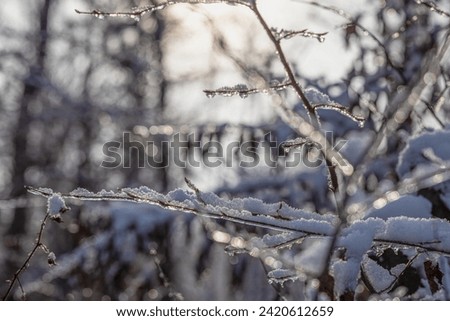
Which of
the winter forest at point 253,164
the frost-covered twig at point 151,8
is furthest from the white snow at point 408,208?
the frost-covered twig at point 151,8

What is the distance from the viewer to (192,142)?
11.2ft

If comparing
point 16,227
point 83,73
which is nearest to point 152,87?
point 83,73

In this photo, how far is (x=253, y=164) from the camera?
3947mm

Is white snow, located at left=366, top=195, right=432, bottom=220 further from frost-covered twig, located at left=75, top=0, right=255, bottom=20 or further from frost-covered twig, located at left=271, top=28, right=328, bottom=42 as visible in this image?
frost-covered twig, located at left=75, top=0, right=255, bottom=20

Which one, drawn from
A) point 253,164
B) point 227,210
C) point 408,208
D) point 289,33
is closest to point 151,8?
point 289,33

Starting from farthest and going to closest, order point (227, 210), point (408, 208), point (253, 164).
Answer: point (253, 164)
point (408, 208)
point (227, 210)

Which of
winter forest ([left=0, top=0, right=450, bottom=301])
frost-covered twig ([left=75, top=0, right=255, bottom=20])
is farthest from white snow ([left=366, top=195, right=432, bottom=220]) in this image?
frost-covered twig ([left=75, top=0, right=255, bottom=20])

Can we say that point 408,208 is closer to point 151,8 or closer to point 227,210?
point 227,210

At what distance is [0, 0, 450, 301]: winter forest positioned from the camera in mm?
1024

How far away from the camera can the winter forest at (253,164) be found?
40.3 inches

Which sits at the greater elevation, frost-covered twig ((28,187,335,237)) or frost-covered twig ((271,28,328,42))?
frost-covered twig ((271,28,328,42))

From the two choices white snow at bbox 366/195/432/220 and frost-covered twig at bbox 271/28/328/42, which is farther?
white snow at bbox 366/195/432/220

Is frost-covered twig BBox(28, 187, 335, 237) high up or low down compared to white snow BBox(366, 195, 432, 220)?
up
